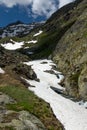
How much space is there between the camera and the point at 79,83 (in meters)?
64.4

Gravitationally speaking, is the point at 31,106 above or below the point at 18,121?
above

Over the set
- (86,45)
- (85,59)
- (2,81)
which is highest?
(86,45)

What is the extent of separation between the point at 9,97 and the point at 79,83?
27.1m

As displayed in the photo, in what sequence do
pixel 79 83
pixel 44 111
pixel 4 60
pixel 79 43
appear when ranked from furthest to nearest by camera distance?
1. pixel 79 43
2. pixel 4 60
3. pixel 79 83
4. pixel 44 111

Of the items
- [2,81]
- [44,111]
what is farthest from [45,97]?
[44,111]

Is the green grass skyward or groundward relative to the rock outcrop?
skyward

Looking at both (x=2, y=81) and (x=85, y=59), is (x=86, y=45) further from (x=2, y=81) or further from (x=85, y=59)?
(x=2, y=81)

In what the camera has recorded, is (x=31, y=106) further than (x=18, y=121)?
Yes

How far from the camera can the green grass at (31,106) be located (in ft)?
122

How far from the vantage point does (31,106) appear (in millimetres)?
39375

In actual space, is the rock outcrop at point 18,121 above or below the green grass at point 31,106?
below

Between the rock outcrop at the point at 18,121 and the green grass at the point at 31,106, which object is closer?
the rock outcrop at the point at 18,121

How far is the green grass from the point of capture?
122 ft

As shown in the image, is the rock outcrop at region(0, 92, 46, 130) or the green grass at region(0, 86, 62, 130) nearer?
the rock outcrop at region(0, 92, 46, 130)
